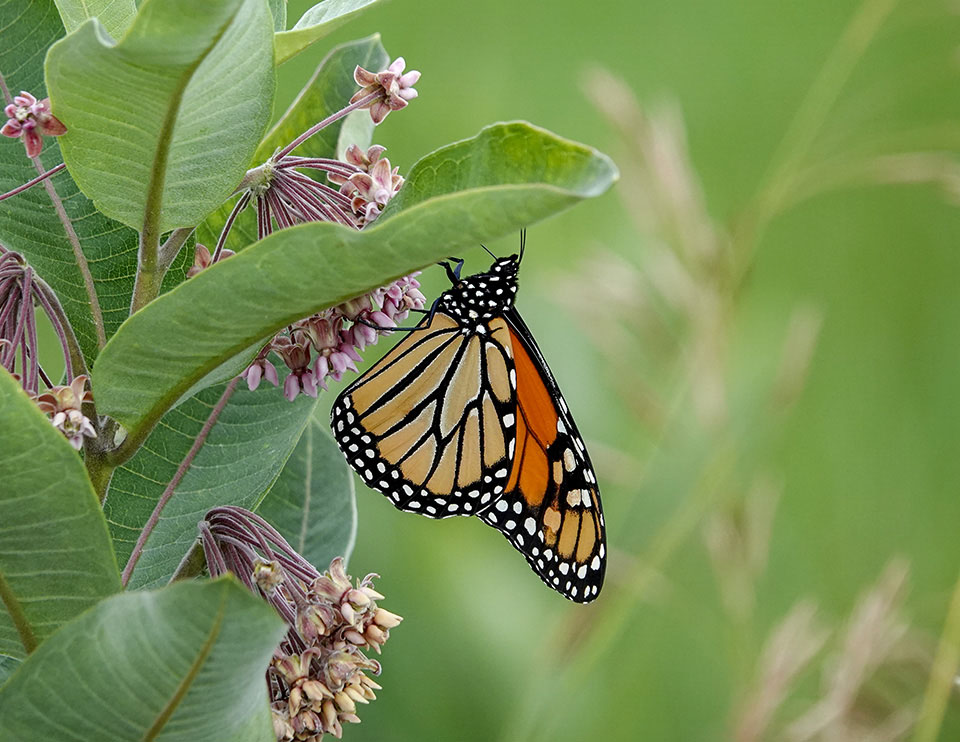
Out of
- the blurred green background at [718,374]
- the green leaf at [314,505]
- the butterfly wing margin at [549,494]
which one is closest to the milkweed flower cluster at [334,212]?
the green leaf at [314,505]

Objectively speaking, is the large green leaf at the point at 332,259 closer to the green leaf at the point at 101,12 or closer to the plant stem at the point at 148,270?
the plant stem at the point at 148,270

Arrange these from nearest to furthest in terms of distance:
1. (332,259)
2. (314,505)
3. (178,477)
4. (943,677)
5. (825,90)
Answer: (332,259) → (178,477) → (314,505) → (943,677) → (825,90)

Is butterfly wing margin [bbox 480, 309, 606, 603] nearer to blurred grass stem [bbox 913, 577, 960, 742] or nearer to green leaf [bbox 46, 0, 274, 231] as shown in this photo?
green leaf [bbox 46, 0, 274, 231]

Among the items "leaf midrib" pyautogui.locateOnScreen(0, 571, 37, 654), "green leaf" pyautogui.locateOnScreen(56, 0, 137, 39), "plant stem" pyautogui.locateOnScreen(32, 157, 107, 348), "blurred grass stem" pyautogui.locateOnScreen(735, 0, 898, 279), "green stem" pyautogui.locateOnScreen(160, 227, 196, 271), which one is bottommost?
"leaf midrib" pyautogui.locateOnScreen(0, 571, 37, 654)

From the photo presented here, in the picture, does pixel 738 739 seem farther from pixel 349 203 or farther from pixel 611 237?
pixel 611 237

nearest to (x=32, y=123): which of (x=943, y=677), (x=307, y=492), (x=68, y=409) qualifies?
(x=68, y=409)

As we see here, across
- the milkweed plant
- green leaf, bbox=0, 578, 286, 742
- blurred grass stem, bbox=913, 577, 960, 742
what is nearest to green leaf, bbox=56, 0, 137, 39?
the milkweed plant

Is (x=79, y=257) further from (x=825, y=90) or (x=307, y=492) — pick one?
(x=825, y=90)
